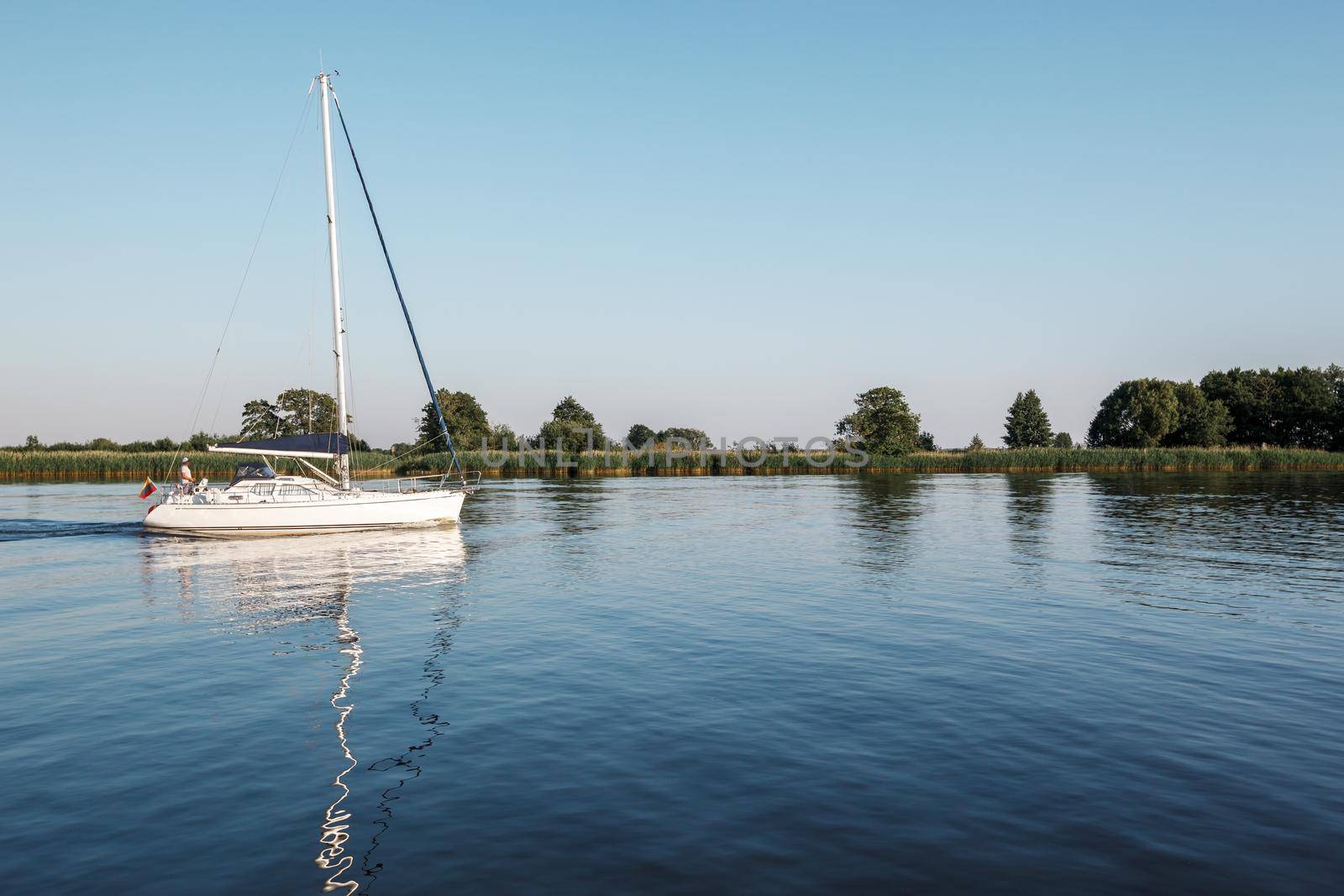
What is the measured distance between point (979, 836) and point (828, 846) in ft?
4.56

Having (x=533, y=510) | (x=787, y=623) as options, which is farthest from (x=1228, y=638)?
(x=533, y=510)

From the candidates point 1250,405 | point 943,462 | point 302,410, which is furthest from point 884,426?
point 302,410

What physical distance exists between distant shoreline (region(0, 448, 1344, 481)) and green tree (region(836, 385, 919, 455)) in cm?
2218

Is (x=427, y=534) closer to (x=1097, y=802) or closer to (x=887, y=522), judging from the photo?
(x=887, y=522)

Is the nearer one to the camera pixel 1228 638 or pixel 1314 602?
pixel 1228 638

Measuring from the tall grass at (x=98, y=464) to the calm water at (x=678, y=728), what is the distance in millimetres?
59366

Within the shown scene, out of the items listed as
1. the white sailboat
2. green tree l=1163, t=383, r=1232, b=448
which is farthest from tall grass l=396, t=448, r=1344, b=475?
the white sailboat

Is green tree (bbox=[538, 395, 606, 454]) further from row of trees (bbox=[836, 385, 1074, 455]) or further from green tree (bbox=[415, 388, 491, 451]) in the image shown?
row of trees (bbox=[836, 385, 1074, 455])

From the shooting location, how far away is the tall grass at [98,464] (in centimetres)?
7775

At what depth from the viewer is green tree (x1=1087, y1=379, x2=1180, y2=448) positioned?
12781 centimetres

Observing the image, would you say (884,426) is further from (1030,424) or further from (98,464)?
(98,464)

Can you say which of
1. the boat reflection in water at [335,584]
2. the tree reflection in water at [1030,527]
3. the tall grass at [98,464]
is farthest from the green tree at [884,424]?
the boat reflection in water at [335,584]

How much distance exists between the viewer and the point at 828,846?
283 inches

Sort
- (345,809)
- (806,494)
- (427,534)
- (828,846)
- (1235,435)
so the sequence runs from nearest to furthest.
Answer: (828,846)
(345,809)
(427,534)
(806,494)
(1235,435)
